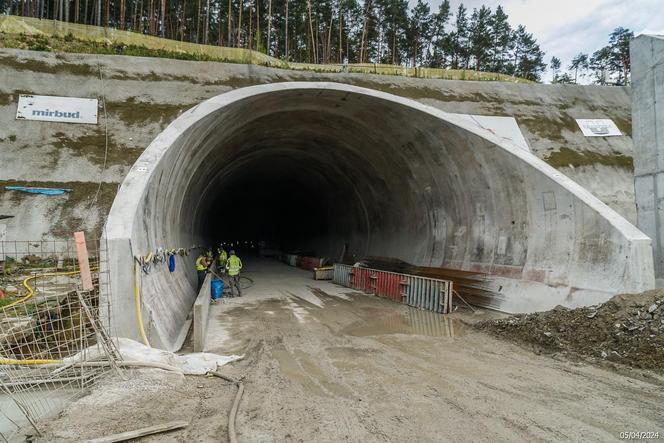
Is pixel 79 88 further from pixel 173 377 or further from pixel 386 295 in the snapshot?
pixel 173 377

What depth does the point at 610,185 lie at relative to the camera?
2106 cm

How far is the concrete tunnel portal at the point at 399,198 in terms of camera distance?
8055 millimetres

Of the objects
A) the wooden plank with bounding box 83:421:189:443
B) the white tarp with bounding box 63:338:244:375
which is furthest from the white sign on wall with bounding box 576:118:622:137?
the wooden plank with bounding box 83:421:189:443

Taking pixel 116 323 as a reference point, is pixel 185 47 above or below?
above

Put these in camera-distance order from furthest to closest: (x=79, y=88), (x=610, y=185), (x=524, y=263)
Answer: (x=610, y=185)
(x=79, y=88)
(x=524, y=263)

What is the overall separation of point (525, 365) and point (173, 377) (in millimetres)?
5224

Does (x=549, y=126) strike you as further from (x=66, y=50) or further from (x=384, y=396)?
(x=66, y=50)

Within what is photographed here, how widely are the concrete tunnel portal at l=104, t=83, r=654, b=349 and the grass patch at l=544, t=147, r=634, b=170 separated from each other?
9.72m

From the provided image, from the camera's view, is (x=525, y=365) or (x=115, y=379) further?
(x=525, y=365)

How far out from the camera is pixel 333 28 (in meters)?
48.4

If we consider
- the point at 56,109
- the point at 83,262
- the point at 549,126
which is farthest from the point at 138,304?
the point at 549,126

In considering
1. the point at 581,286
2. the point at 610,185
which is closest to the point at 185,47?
the point at 610,185
